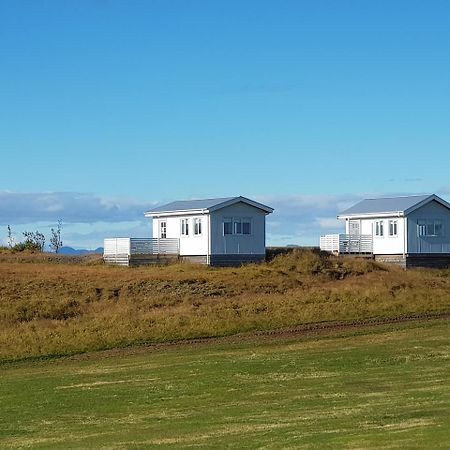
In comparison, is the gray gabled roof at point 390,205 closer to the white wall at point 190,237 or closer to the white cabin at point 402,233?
the white cabin at point 402,233

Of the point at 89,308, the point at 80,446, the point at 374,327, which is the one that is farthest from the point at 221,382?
the point at 89,308

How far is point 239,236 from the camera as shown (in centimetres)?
6178

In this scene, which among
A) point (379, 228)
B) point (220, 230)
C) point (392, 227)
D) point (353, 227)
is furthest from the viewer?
point (353, 227)

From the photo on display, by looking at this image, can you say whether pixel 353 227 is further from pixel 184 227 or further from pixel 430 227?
pixel 184 227

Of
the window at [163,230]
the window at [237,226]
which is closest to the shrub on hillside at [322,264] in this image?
the window at [237,226]

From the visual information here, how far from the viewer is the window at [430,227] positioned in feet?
217

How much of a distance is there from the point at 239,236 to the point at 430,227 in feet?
46.7

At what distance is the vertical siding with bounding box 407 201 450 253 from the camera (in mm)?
65675

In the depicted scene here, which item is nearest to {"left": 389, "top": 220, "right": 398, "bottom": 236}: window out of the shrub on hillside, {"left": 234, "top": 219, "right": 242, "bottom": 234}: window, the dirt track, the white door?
the white door

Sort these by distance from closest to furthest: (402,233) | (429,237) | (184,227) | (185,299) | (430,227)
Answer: (185,299)
(184,227)
(402,233)
(429,237)
(430,227)

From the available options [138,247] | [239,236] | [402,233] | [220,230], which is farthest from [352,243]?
[138,247]

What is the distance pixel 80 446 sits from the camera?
52.0 ft

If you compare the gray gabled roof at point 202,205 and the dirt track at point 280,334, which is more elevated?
the gray gabled roof at point 202,205

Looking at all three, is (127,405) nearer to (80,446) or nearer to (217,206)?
(80,446)
